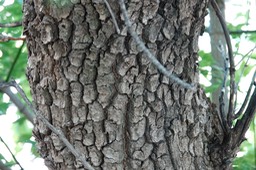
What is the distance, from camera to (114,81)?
1.05 meters

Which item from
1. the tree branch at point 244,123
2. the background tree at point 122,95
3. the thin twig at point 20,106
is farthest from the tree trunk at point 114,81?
the thin twig at point 20,106

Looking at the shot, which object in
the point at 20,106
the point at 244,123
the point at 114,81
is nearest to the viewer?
the point at 114,81

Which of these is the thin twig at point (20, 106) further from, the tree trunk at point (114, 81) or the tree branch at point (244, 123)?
the tree branch at point (244, 123)

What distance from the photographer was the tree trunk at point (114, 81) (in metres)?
1.02

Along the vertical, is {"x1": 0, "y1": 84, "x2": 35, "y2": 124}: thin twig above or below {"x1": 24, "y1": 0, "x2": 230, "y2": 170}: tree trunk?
above

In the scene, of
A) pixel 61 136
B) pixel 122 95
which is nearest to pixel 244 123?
pixel 122 95

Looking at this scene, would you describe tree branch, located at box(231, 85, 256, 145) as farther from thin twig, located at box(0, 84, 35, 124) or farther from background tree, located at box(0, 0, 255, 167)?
thin twig, located at box(0, 84, 35, 124)

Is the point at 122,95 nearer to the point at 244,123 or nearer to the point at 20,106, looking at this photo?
the point at 244,123

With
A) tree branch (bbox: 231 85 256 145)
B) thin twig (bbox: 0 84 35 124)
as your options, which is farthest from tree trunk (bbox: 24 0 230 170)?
thin twig (bbox: 0 84 35 124)

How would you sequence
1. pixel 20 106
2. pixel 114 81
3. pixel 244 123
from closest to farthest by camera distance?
pixel 114 81 < pixel 244 123 < pixel 20 106

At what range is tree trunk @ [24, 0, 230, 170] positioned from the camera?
1.02 metres

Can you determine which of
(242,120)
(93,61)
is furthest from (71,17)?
(242,120)

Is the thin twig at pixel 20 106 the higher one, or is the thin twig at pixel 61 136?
the thin twig at pixel 20 106

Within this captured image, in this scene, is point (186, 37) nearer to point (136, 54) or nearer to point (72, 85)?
point (136, 54)
